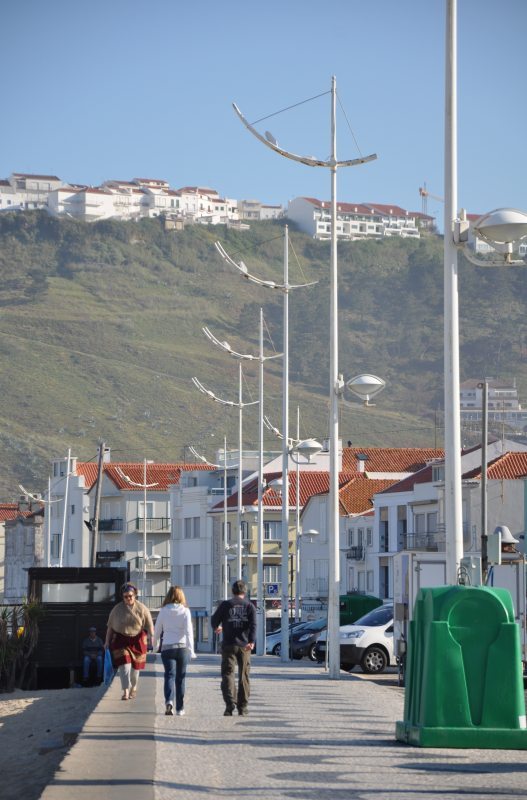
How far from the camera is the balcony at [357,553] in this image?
85062 mm

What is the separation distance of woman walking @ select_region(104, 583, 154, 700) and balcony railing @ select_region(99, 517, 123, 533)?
94.5 metres

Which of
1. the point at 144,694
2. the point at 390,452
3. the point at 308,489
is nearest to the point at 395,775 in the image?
the point at 144,694

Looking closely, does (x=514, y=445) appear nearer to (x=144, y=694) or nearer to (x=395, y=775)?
(x=144, y=694)

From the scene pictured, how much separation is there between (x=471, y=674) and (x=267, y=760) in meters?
2.02

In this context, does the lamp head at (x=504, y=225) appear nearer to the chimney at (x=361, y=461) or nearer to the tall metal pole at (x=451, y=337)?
the tall metal pole at (x=451, y=337)

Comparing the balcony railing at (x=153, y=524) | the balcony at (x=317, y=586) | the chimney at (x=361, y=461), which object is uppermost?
the chimney at (x=361, y=461)

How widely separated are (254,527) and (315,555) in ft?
24.2

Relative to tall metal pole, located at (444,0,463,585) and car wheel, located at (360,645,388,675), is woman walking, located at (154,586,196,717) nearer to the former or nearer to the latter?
tall metal pole, located at (444,0,463,585)

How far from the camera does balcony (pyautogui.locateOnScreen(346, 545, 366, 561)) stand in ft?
279

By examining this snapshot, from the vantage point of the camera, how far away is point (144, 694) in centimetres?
2252

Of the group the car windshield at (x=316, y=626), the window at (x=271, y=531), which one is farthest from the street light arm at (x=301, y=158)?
the window at (x=271, y=531)

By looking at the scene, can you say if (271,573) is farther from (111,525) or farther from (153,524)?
(111,525)

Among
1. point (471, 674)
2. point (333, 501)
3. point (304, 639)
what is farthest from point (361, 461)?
point (471, 674)

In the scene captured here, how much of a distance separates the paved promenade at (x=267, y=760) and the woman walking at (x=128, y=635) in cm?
119
